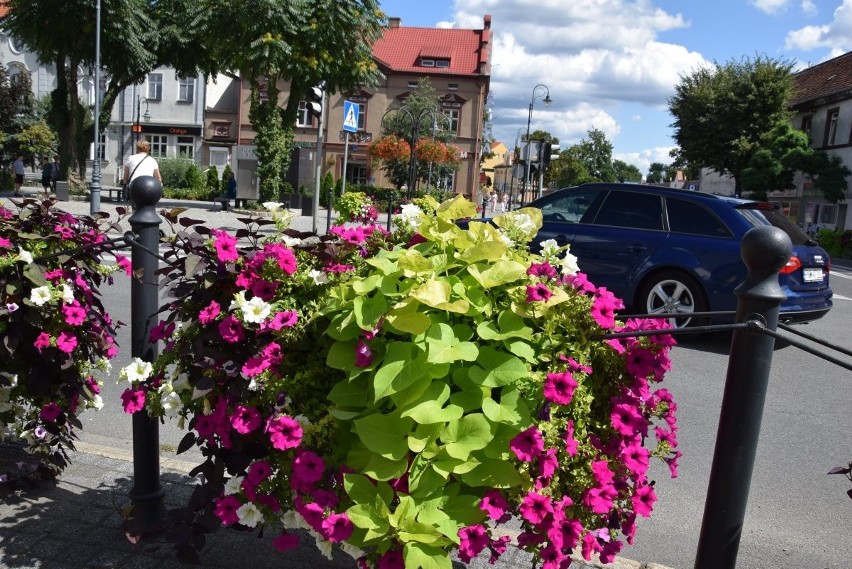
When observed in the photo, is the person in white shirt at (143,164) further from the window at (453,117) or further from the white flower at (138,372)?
the window at (453,117)

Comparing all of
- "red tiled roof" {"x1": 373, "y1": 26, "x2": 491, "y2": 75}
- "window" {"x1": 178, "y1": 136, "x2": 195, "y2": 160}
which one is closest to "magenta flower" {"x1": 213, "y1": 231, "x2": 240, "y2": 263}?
"red tiled roof" {"x1": 373, "y1": 26, "x2": 491, "y2": 75}

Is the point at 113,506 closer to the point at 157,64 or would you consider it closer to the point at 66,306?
the point at 66,306

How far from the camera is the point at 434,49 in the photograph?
54.8 m

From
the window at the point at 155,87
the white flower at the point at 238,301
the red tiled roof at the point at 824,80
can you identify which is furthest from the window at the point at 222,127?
the white flower at the point at 238,301

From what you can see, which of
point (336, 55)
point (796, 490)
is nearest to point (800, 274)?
point (796, 490)

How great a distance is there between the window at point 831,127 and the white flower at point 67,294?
41.8m

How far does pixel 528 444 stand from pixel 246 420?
0.89 metres

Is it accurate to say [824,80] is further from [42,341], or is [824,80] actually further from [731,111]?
[42,341]

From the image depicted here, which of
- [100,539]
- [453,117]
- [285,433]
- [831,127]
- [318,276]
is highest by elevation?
[453,117]

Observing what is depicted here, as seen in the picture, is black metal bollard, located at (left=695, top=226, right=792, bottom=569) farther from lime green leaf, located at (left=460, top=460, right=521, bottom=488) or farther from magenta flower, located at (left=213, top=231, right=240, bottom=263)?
magenta flower, located at (left=213, top=231, right=240, bottom=263)

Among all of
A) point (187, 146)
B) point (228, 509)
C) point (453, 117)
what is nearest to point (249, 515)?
point (228, 509)

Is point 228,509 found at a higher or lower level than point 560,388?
lower

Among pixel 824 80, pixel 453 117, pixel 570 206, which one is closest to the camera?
pixel 570 206

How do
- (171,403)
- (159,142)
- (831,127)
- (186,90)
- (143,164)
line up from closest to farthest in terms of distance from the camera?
(171,403) < (143,164) < (831,127) < (186,90) < (159,142)
